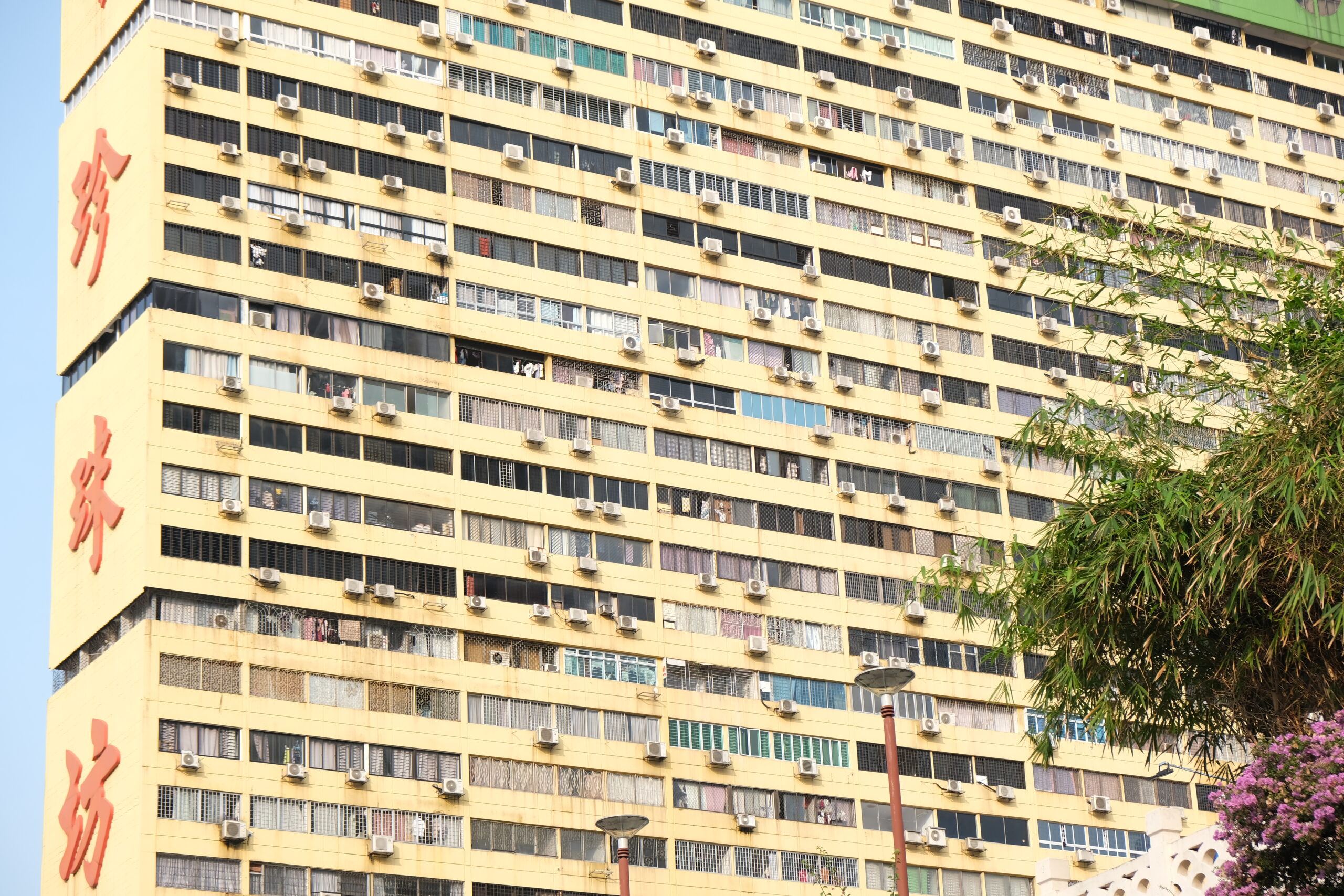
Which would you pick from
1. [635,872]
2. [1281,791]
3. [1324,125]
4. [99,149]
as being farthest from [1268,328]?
[1324,125]

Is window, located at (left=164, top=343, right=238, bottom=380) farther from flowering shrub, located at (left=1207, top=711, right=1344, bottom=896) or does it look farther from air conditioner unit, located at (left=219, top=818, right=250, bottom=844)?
flowering shrub, located at (left=1207, top=711, right=1344, bottom=896)

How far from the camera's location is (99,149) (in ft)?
205

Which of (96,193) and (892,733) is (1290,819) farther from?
(96,193)

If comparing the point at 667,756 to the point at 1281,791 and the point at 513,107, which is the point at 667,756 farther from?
the point at 1281,791

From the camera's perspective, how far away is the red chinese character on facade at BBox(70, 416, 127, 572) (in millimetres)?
57625

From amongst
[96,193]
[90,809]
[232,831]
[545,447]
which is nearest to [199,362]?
[96,193]

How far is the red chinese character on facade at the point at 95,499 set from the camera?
189 ft

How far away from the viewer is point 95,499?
5841cm

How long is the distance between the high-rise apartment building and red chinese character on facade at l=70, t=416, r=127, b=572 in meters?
0.14

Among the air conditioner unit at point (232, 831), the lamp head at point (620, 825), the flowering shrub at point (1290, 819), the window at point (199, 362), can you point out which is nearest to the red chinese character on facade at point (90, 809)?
the air conditioner unit at point (232, 831)

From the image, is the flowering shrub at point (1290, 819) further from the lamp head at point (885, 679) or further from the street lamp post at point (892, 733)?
the lamp head at point (885, 679)

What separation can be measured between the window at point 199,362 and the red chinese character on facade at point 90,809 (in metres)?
9.43

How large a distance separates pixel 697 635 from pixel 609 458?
224 inches

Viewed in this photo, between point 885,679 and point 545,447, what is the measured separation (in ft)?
109
